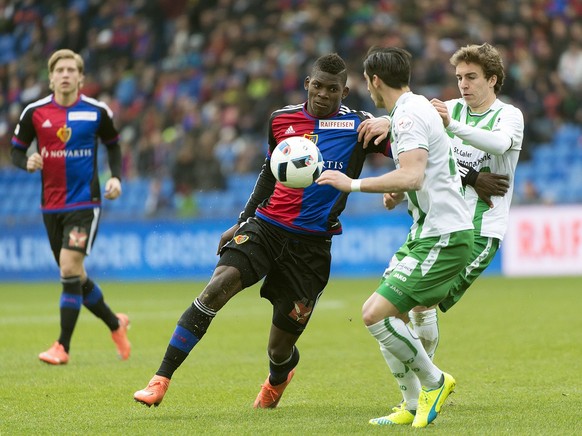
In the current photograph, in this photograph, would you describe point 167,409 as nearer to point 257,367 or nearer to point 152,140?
point 257,367

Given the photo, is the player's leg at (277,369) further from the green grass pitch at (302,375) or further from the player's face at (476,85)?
the player's face at (476,85)

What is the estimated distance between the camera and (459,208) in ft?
19.7

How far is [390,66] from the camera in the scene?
19.4ft

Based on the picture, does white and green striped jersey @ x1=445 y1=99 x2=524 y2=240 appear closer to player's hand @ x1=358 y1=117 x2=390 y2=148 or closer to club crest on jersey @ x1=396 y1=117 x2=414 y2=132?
player's hand @ x1=358 y1=117 x2=390 y2=148

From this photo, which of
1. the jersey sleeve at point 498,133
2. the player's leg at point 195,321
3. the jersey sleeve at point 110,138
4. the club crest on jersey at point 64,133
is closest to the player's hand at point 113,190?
the jersey sleeve at point 110,138

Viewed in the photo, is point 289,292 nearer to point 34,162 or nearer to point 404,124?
point 404,124

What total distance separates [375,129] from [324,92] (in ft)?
1.47

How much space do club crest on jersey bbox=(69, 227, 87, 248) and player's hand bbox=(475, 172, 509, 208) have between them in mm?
3920

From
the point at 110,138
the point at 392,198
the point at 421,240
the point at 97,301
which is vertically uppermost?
the point at 392,198

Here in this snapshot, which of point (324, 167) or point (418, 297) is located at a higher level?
point (324, 167)

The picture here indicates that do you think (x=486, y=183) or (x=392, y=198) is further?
(x=486, y=183)

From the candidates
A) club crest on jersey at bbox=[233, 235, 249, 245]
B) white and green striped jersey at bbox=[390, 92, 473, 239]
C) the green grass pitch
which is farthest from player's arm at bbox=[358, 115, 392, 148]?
the green grass pitch

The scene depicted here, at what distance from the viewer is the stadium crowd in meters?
20.3

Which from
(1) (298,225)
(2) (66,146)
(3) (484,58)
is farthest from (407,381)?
(2) (66,146)
